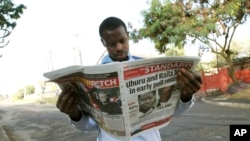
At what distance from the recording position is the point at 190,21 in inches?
808

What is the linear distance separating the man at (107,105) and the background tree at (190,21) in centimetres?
1831

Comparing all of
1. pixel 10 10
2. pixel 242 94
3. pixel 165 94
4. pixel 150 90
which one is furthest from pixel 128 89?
pixel 242 94

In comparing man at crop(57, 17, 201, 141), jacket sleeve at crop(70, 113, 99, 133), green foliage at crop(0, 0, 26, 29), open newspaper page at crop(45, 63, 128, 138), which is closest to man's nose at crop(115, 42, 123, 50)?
man at crop(57, 17, 201, 141)

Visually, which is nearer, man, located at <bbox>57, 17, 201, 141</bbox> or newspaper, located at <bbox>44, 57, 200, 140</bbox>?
newspaper, located at <bbox>44, 57, 200, 140</bbox>

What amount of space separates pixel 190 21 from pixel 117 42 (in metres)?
18.9

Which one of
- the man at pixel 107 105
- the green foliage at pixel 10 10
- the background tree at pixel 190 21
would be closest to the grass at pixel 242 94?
the background tree at pixel 190 21

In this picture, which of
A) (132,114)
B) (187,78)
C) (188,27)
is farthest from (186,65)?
(188,27)

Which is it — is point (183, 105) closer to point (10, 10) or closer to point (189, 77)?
point (189, 77)

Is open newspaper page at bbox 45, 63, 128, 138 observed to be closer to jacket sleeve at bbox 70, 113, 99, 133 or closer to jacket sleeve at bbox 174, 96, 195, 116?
jacket sleeve at bbox 70, 113, 99, 133

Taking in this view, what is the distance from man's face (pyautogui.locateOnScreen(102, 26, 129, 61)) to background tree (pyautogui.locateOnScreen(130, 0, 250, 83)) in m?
18.1

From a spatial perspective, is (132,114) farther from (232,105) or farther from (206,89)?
(206,89)

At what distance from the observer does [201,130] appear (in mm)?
9531

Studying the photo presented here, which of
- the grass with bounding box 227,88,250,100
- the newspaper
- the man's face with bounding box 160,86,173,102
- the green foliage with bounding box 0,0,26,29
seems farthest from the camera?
the grass with bounding box 227,88,250,100

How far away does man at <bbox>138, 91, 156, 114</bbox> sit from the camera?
1901 millimetres
